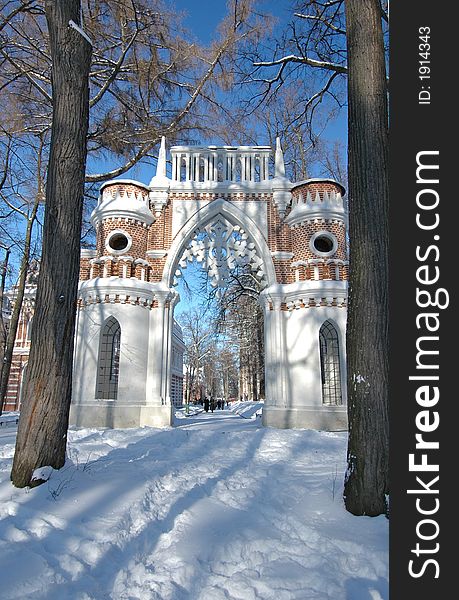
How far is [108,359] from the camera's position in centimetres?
1295

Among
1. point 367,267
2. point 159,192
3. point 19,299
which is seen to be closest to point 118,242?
point 159,192

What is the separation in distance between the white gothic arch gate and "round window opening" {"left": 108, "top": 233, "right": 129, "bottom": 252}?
0.03 m

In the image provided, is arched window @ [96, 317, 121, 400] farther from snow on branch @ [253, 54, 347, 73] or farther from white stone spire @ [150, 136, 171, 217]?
snow on branch @ [253, 54, 347, 73]

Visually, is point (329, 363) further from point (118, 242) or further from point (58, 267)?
point (58, 267)

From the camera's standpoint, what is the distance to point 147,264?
13.4 metres

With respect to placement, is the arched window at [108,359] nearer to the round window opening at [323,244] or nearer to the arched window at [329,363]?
the arched window at [329,363]

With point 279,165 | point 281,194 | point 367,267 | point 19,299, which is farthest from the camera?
point 19,299

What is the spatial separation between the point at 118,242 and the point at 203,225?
9.44 feet

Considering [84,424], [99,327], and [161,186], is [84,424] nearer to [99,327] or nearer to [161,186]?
[99,327]

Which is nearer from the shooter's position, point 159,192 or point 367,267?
point 367,267

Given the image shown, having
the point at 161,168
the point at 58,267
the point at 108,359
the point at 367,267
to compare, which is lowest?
the point at 108,359

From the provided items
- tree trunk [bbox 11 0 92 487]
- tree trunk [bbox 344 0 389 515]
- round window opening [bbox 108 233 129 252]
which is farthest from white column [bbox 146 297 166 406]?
tree trunk [bbox 344 0 389 515]

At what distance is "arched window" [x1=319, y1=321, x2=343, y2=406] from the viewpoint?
12867 mm

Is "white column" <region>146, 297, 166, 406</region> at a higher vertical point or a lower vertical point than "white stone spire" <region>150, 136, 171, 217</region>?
lower
